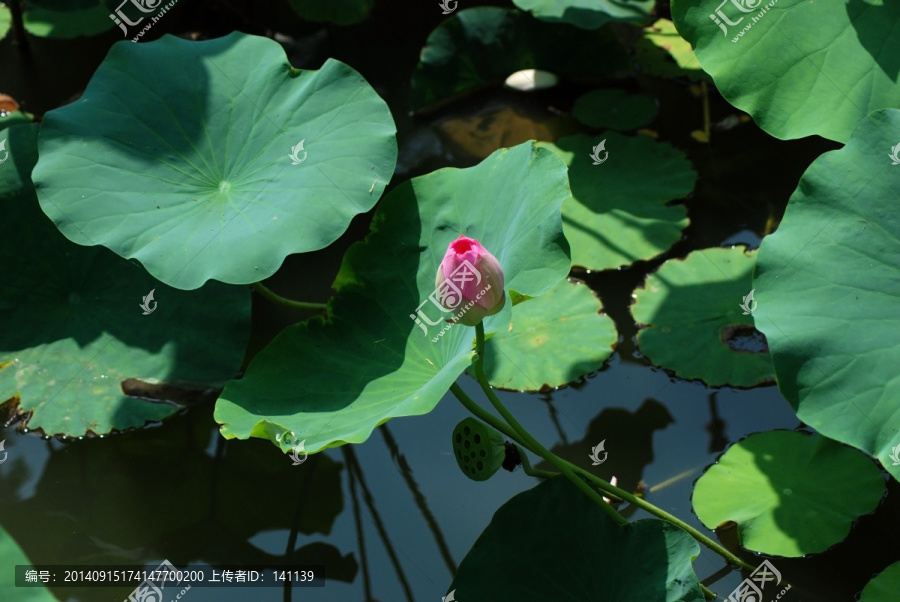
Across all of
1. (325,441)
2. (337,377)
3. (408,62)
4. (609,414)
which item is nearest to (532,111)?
(408,62)

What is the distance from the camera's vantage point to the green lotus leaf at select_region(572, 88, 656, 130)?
A: 3.05m

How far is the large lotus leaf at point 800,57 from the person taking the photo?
6.40 feet

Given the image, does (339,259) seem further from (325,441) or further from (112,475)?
(325,441)

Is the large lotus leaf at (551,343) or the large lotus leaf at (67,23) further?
the large lotus leaf at (67,23)

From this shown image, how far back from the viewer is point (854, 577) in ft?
5.98

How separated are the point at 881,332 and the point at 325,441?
1.10 meters

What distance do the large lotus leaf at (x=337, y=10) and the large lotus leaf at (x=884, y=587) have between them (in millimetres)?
2905
